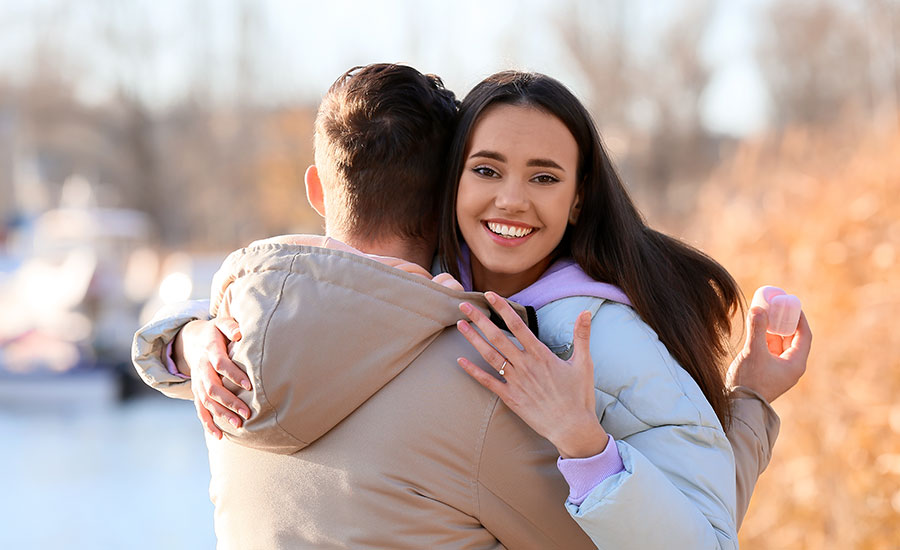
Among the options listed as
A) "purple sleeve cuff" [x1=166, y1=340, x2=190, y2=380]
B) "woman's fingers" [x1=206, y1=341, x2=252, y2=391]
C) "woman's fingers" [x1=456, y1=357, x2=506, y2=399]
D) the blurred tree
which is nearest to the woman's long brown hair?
"woman's fingers" [x1=456, y1=357, x2=506, y2=399]

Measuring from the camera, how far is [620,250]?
76.7 inches

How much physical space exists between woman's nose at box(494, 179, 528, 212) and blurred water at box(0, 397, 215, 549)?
9727 millimetres

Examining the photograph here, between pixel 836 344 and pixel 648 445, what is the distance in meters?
2.81

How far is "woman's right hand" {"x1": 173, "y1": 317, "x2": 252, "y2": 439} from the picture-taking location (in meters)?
1.67

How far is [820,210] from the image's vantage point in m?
5.26

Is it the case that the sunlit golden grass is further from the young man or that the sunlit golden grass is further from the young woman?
the young man

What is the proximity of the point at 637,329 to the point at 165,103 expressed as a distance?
37.4 m

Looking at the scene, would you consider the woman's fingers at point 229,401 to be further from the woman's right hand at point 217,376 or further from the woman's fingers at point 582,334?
the woman's fingers at point 582,334

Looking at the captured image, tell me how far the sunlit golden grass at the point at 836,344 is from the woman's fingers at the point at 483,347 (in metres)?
2.52

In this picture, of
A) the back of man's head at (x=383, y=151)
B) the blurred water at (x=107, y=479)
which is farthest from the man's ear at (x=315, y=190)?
the blurred water at (x=107, y=479)

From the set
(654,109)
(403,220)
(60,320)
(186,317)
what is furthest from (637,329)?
(654,109)

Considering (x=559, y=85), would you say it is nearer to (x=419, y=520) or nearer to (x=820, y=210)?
(x=419, y=520)

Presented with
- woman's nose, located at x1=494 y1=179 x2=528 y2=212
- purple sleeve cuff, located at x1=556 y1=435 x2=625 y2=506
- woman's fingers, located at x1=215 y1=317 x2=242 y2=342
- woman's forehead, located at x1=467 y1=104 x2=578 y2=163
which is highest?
woman's forehead, located at x1=467 y1=104 x2=578 y2=163

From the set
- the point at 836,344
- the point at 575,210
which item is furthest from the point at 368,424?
the point at 836,344
